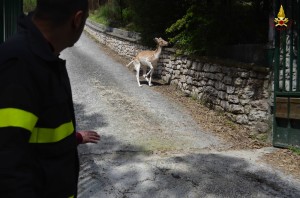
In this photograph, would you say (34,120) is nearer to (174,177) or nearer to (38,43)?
(38,43)

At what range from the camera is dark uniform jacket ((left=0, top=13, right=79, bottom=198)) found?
1.67 m

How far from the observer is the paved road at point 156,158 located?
5604 millimetres

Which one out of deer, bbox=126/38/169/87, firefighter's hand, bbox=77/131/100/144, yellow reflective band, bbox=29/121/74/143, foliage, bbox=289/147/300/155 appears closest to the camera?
yellow reflective band, bbox=29/121/74/143

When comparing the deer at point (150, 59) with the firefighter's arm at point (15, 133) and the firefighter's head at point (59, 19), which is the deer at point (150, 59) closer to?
the firefighter's head at point (59, 19)

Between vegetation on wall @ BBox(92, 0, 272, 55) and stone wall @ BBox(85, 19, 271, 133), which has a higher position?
vegetation on wall @ BBox(92, 0, 272, 55)

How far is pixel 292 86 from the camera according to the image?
7547 mm

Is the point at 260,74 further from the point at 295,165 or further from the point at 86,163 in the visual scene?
the point at 86,163

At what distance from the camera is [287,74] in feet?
24.9

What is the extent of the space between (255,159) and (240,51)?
10.5 feet

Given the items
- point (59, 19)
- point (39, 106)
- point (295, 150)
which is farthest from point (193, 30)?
point (39, 106)

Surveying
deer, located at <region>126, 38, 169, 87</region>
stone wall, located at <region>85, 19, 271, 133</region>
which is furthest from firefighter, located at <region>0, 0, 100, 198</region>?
deer, located at <region>126, 38, 169, 87</region>

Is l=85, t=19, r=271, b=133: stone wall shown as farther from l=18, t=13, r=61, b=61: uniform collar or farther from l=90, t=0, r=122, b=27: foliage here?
l=90, t=0, r=122, b=27: foliage

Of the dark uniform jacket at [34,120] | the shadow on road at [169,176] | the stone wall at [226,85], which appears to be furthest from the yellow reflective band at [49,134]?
the stone wall at [226,85]

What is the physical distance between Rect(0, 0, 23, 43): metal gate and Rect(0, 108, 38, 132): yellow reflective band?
3.31 metres
